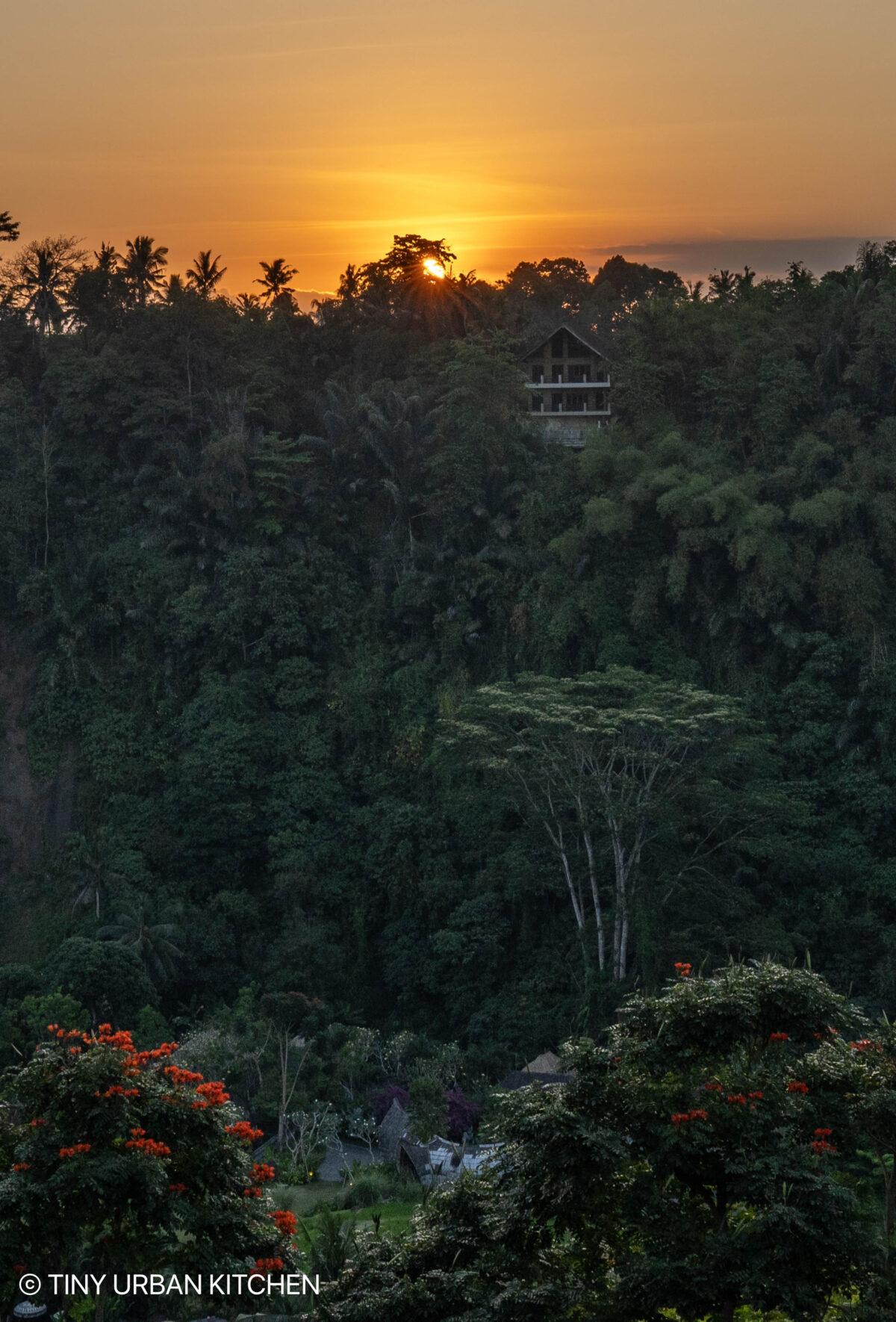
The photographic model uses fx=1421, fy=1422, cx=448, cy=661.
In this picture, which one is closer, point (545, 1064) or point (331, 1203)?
point (331, 1203)

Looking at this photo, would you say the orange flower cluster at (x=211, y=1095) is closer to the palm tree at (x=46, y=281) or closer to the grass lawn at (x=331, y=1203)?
the grass lawn at (x=331, y=1203)

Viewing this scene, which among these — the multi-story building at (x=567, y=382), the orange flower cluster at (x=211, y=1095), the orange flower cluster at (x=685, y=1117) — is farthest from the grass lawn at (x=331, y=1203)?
the multi-story building at (x=567, y=382)

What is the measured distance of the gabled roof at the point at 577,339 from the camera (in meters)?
34.0

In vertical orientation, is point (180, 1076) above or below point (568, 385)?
below

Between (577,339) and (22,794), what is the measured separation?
16696 millimetres

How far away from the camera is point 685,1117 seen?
32.5 ft

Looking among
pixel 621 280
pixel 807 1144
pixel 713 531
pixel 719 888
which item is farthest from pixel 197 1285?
pixel 621 280

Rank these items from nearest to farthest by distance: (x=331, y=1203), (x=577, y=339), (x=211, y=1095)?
(x=211, y=1095)
(x=331, y=1203)
(x=577, y=339)

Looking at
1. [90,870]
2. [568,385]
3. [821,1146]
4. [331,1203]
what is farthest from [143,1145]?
[568,385]

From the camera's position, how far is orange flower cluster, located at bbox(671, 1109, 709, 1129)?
9875 mm

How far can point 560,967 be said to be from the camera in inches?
987

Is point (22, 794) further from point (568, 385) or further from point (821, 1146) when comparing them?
point (821, 1146)

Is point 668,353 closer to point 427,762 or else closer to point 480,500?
point 480,500

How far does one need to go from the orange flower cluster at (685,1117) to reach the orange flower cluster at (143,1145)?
350 cm
